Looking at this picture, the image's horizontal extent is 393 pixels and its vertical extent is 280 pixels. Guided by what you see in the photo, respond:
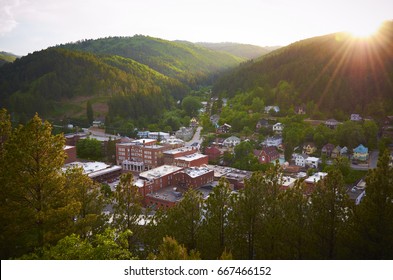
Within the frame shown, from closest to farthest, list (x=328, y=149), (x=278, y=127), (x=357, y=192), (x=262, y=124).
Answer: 1. (x=357, y=192)
2. (x=328, y=149)
3. (x=278, y=127)
4. (x=262, y=124)

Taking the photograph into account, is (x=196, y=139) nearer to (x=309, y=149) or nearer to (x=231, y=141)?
(x=231, y=141)

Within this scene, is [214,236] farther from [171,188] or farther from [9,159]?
[171,188]

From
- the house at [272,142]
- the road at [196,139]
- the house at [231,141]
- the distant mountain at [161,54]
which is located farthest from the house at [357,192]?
the distant mountain at [161,54]

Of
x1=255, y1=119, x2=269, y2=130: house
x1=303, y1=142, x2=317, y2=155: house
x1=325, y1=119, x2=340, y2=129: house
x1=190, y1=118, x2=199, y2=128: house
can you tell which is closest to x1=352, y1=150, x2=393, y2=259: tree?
x1=303, y1=142, x2=317, y2=155: house

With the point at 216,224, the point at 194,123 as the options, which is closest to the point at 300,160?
the point at 194,123

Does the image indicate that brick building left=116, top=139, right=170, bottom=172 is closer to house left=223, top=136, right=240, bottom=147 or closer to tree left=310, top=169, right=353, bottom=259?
house left=223, top=136, right=240, bottom=147

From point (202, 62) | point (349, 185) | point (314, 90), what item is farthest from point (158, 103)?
point (202, 62)
